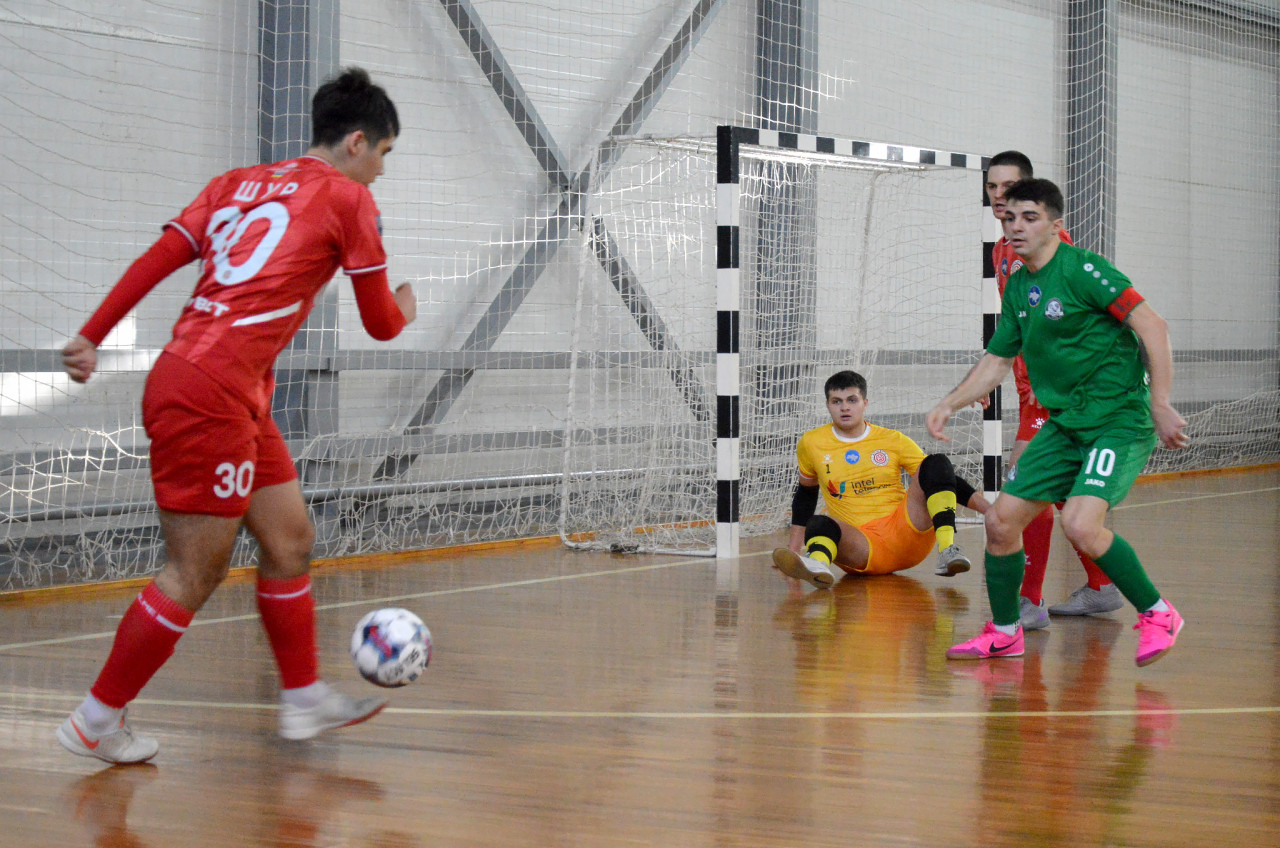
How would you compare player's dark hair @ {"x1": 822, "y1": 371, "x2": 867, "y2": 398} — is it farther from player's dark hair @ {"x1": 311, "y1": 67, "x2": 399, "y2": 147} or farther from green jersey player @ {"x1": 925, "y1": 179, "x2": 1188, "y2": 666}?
player's dark hair @ {"x1": 311, "y1": 67, "x2": 399, "y2": 147}

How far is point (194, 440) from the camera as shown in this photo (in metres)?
2.70

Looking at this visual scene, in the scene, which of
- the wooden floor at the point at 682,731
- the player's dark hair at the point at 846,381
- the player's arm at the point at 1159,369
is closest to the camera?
the wooden floor at the point at 682,731

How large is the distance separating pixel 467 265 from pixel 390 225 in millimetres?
560

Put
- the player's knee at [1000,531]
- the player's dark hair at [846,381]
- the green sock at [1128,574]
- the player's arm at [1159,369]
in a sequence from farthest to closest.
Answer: the player's dark hair at [846,381], the player's knee at [1000,531], the green sock at [1128,574], the player's arm at [1159,369]

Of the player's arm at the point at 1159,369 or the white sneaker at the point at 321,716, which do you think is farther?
the player's arm at the point at 1159,369

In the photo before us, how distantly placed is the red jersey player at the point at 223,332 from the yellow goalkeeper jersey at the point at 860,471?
310cm

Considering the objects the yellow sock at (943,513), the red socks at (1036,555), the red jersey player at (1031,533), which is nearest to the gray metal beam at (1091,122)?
the yellow sock at (943,513)

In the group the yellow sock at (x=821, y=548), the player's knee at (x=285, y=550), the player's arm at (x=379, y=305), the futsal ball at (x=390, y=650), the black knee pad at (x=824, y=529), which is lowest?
the futsal ball at (x=390, y=650)

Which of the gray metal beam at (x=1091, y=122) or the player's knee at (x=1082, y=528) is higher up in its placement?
the gray metal beam at (x=1091, y=122)

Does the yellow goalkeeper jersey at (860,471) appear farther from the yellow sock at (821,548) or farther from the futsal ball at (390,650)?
the futsal ball at (390,650)

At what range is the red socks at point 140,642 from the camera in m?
2.76

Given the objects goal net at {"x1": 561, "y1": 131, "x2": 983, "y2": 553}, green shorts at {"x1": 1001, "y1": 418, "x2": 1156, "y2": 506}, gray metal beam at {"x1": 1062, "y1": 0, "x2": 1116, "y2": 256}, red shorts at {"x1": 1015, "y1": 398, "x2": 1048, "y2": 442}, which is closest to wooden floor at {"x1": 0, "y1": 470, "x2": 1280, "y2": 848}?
green shorts at {"x1": 1001, "y1": 418, "x2": 1156, "y2": 506}

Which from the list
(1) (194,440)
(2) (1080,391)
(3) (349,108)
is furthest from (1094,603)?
(1) (194,440)

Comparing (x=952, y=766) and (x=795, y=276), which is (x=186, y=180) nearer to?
(x=795, y=276)
